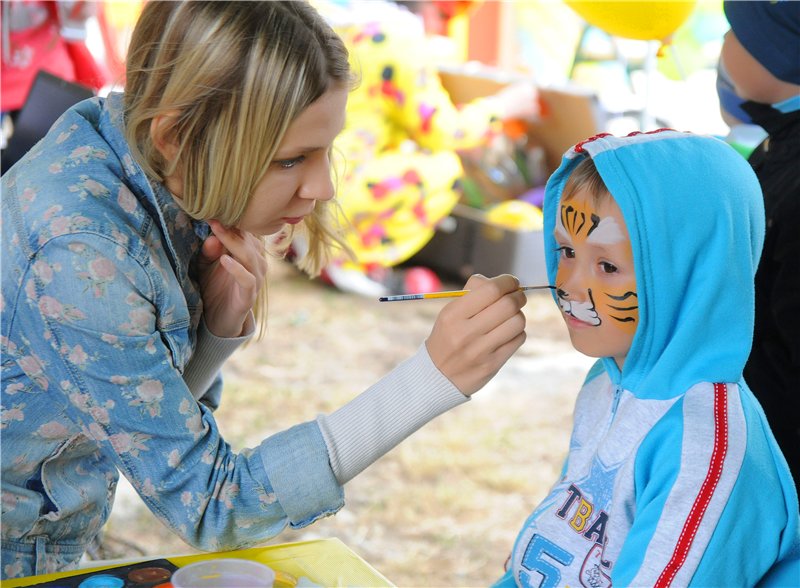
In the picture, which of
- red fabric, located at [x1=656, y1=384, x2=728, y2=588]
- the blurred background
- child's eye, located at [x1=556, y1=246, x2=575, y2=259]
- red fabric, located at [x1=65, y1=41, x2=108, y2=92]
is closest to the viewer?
red fabric, located at [x1=656, y1=384, x2=728, y2=588]

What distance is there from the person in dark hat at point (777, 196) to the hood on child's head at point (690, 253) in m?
0.39

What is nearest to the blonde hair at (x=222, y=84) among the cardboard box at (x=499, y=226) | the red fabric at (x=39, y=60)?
the red fabric at (x=39, y=60)

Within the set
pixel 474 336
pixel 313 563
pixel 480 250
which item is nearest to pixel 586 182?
pixel 474 336

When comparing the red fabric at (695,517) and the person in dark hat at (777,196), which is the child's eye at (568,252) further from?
the person in dark hat at (777,196)

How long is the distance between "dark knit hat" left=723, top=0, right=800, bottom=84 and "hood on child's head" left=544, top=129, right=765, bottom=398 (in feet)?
1.49

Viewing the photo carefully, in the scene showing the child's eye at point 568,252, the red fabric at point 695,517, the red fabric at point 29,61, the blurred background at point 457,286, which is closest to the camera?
the red fabric at point 695,517

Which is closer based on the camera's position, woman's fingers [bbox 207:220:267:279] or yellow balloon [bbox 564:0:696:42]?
woman's fingers [bbox 207:220:267:279]

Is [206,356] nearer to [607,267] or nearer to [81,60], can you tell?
[607,267]

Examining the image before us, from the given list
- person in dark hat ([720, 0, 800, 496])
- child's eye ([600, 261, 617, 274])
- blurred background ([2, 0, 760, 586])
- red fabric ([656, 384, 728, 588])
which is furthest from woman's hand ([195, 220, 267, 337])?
person in dark hat ([720, 0, 800, 496])

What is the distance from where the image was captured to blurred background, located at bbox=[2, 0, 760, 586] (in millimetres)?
2482

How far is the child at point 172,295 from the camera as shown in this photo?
3.61 feet

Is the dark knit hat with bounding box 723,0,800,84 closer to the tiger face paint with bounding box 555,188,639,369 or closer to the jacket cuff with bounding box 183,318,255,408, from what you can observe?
the tiger face paint with bounding box 555,188,639,369

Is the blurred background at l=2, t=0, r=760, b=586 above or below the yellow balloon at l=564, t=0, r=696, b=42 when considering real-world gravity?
below

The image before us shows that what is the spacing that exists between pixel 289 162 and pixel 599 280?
40 cm
